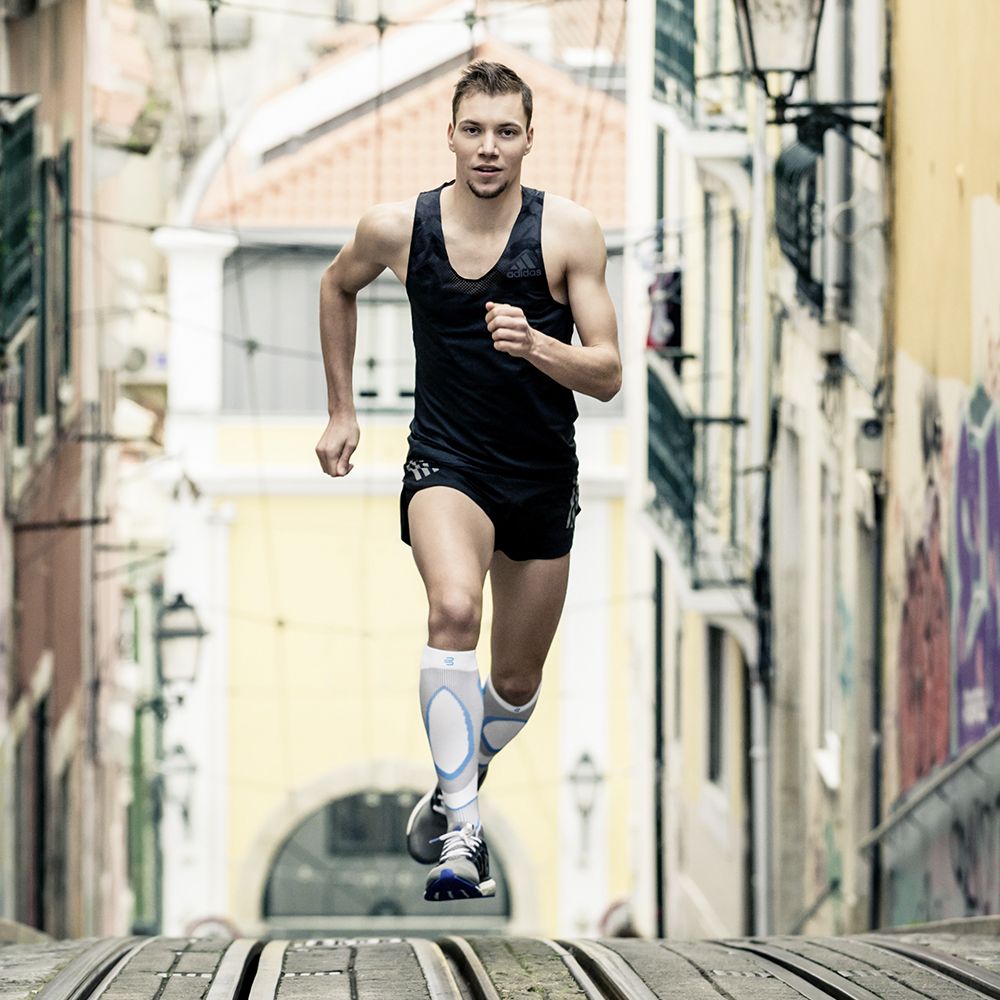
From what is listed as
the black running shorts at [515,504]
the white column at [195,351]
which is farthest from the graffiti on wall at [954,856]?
the white column at [195,351]

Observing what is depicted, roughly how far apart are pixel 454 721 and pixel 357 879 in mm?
19214

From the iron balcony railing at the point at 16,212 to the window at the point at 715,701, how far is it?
18.0 ft

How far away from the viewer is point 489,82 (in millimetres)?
5684

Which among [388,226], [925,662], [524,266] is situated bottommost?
[925,662]

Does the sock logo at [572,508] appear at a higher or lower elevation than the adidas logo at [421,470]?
lower

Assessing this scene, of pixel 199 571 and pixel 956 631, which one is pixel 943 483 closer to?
pixel 956 631

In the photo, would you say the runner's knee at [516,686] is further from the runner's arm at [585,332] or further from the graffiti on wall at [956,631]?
the graffiti on wall at [956,631]

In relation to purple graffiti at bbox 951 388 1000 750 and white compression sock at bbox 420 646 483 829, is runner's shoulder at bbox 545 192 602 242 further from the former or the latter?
purple graffiti at bbox 951 388 1000 750

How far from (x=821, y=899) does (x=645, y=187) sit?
9.51 m

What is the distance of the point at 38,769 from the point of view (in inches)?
625

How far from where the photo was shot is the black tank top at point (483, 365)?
5863mm

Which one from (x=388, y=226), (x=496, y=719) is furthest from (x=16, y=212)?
(x=388, y=226)

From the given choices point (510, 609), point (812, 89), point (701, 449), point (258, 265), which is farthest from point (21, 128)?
point (258, 265)

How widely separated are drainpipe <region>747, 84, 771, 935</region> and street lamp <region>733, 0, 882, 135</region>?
8.91 feet
